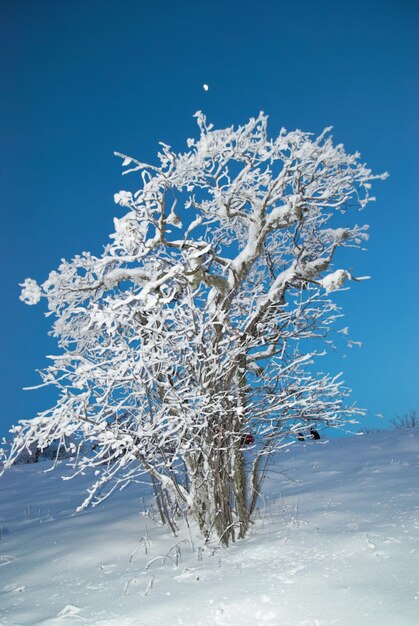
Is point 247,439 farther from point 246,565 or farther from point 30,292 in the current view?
point 30,292

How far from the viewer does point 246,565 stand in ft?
12.4

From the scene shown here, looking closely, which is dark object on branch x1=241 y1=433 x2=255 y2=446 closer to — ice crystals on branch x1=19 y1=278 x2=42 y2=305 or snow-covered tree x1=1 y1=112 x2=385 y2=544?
snow-covered tree x1=1 y1=112 x2=385 y2=544

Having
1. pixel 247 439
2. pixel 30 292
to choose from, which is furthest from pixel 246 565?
pixel 30 292

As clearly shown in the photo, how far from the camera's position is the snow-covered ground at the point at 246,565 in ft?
9.96

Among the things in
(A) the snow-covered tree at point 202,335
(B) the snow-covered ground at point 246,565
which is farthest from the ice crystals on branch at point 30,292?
(B) the snow-covered ground at point 246,565

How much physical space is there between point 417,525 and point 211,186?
3699mm

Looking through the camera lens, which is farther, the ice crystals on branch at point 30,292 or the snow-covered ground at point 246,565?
the ice crystals on branch at point 30,292

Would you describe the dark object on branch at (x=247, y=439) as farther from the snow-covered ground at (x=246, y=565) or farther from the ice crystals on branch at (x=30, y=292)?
the ice crystals on branch at (x=30, y=292)

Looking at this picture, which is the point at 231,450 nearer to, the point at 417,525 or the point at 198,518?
the point at 198,518

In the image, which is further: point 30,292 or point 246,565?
point 30,292

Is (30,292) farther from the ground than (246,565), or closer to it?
farther from the ground

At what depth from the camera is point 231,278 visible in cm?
492

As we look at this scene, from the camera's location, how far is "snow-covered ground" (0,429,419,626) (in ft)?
9.96

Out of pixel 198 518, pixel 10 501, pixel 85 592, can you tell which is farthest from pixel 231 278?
pixel 10 501
